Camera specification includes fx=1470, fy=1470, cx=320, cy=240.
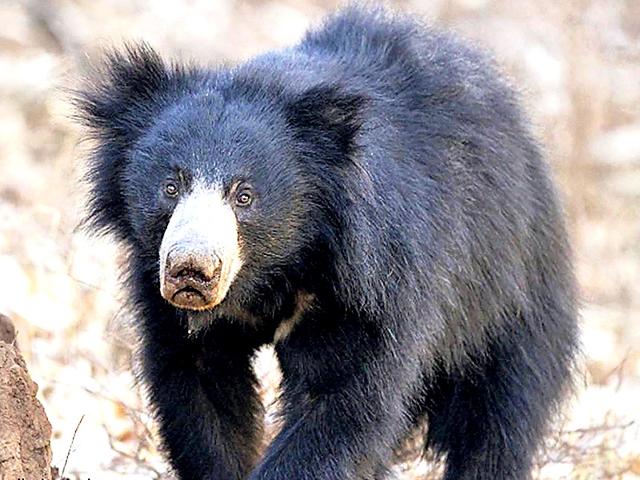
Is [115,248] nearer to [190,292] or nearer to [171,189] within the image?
[171,189]

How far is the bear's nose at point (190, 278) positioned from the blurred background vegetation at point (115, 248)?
109 centimetres

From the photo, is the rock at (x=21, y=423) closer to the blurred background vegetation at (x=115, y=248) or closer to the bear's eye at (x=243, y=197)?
the bear's eye at (x=243, y=197)

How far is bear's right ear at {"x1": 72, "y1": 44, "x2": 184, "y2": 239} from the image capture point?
5.03m

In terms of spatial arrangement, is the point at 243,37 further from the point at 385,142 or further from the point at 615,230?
the point at 385,142

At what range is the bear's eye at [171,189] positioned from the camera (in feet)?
15.3

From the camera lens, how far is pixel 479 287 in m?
5.61

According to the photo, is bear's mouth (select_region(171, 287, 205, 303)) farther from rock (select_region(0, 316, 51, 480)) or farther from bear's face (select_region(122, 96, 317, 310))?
rock (select_region(0, 316, 51, 480))

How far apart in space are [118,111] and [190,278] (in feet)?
3.16

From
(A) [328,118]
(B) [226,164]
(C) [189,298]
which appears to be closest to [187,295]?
(C) [189,298]

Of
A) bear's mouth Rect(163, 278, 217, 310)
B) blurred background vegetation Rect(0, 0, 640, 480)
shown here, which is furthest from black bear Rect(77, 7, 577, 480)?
blurred background vegetation Rect(0, 0, 640, 480)

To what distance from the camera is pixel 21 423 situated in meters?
4.41

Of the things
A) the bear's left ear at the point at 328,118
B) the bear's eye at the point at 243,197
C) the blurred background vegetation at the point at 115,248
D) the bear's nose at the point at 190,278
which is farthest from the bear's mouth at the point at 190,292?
the blurred background vegetation at the point at 115,248

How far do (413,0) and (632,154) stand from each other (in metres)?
3.01

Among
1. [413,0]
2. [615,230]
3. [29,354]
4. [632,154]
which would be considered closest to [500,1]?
[413,0]
